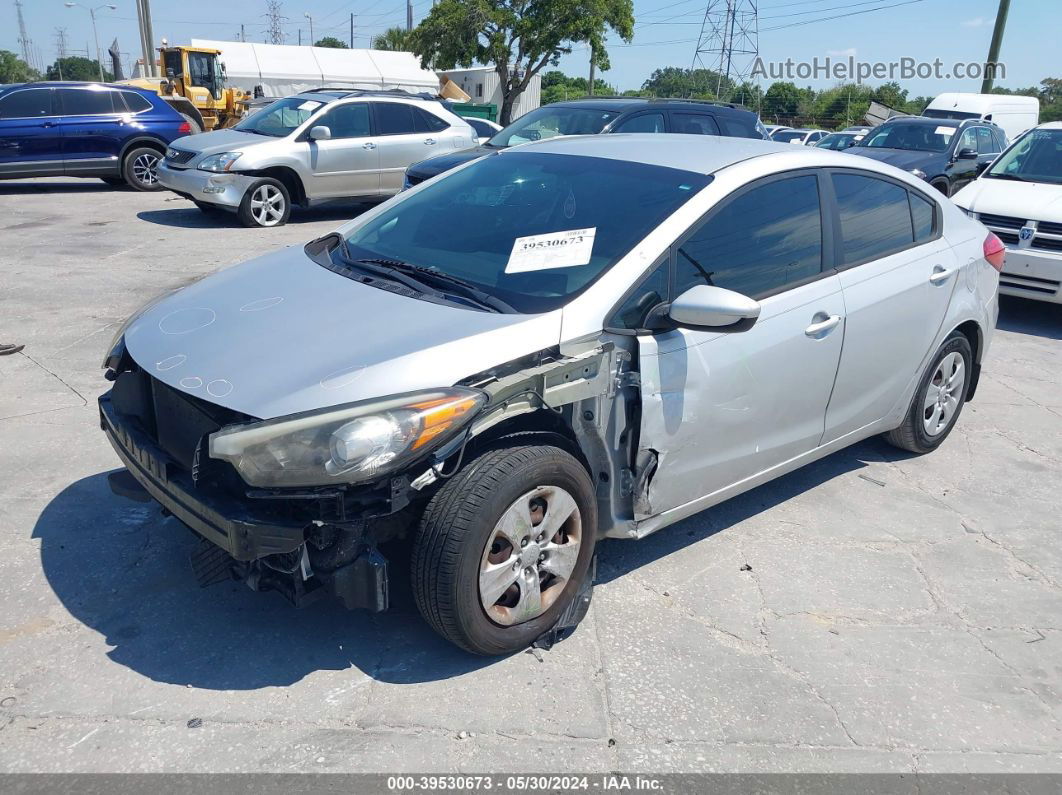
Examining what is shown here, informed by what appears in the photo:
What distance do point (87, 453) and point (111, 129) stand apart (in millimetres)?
11184

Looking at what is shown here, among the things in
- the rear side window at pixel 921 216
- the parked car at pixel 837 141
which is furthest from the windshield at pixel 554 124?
the parked car at pixel 837 141

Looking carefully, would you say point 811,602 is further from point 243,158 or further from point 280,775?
point 243,158

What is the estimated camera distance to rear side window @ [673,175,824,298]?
3594 mm

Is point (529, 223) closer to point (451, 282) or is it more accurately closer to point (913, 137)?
point (451, 282)

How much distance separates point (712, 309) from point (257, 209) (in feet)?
31.8

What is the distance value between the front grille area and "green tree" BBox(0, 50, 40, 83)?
101075mm

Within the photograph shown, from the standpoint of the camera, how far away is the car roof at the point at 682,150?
3951 mm

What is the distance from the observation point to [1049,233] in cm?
820

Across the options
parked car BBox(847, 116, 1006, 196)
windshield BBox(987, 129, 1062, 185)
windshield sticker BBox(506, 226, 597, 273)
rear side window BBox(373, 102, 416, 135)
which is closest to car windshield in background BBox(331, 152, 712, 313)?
windshield sticker BBox(506, 226, 597, 273)

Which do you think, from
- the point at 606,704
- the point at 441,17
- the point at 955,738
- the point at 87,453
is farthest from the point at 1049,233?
the point at 441,17

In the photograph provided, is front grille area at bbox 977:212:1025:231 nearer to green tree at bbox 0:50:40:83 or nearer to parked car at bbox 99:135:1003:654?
parked car at bbox 99:135:1003:654

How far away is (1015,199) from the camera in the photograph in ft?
28.6

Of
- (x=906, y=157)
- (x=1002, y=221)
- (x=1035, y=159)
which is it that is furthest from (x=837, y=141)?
(x=1002, y=221)

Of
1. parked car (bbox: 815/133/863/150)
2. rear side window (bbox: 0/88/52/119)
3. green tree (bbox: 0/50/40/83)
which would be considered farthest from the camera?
green tree (bbox: 0/50/40/83)
